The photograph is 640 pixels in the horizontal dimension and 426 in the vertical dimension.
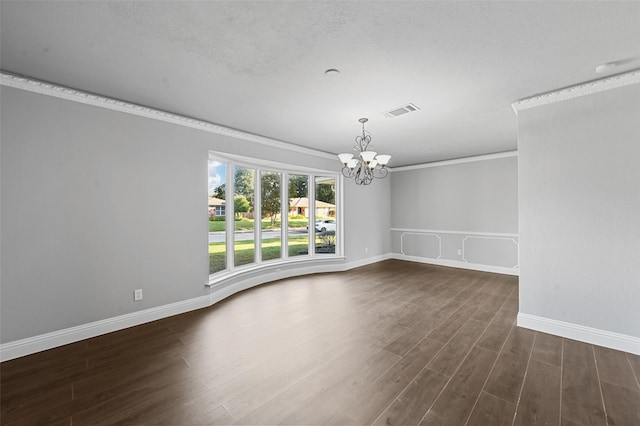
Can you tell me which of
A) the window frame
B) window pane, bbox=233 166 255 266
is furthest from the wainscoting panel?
window pane, bbox=233 166 255 266

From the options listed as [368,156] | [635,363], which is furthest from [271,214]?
[635,363]

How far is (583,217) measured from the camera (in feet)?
8.98

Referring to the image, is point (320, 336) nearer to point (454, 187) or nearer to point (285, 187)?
point (285, 187)

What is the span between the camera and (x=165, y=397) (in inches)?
75.7

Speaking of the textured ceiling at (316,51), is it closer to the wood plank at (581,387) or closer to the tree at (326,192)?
the wood plank at (581,387)

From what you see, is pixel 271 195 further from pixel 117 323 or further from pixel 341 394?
pixel 341 394

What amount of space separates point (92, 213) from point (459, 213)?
6.76 metres

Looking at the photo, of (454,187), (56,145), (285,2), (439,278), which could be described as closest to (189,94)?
(56,145)

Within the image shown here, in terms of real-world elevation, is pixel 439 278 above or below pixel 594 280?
below

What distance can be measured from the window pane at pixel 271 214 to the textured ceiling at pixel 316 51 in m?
1.99

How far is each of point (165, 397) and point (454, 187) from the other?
658 cm

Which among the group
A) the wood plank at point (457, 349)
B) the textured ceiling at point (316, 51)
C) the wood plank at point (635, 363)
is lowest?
the wood plank at point (457, 349)

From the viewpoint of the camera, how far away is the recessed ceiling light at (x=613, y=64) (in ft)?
7.39

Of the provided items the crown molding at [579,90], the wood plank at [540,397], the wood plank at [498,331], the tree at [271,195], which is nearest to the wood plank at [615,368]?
the wood plank at [540,397]
